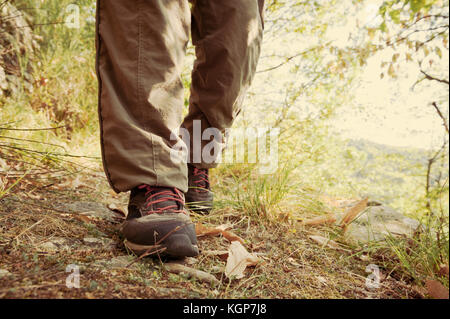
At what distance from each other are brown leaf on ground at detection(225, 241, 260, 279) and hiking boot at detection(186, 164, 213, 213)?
0.43 m

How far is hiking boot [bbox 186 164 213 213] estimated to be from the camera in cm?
133

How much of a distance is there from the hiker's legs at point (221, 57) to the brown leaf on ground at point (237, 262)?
551mm

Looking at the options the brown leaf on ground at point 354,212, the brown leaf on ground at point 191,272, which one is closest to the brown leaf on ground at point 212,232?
the brown leaf on ground at point 191,272

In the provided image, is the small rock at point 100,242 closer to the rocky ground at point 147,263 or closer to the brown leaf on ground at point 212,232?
the rocky ground at point 147,263

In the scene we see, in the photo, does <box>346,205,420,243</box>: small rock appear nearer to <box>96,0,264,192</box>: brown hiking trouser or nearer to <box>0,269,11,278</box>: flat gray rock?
<box>96,0,264,192</box>: brown hiking trouser

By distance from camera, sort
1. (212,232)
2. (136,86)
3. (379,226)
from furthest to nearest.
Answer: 1. (379,226)
2. (212,232)
3. (136,86)

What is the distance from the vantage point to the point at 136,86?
916mm

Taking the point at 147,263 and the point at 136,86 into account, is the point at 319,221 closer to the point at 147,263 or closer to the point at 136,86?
the point at 147,263

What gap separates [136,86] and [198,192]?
0.58 metres

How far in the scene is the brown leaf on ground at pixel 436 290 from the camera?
71cm

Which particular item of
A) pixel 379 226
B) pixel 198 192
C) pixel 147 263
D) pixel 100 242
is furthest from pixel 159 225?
pixel 379 226

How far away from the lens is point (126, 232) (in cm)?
90
